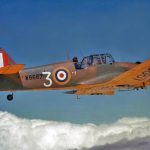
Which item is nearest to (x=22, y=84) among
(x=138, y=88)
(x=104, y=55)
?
(x=104, y=55)

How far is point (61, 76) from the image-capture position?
99.7 feet

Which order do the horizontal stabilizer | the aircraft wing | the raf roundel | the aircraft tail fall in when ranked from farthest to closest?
the aircraft wing, the raf roundel, the aircraft tail, the horizontal stabilizer

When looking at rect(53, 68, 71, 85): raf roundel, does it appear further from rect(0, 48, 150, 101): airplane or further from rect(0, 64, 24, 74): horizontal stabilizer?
rect(0, 64, 24, 74): horizontal stabilizer

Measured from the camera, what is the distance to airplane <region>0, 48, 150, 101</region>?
29.5m

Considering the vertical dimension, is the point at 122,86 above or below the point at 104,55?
below

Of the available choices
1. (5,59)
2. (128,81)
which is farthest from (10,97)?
(128,81)

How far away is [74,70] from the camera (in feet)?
100

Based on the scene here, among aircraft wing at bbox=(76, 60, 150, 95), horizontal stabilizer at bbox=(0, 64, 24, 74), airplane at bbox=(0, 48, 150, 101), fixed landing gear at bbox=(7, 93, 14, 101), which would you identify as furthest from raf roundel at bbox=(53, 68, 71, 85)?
fixed landing gear at bbox=(7, 93, 14, 101)

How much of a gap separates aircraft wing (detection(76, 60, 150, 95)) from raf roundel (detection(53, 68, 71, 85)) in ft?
3.88

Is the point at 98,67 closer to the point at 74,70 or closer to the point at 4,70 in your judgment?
the point at 74,70

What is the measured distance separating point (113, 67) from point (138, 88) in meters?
2.29

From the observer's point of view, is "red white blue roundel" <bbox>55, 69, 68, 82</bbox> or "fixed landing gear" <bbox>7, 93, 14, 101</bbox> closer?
"fixed landing gear" <bbox>7, 93, 14, 101</bbox>

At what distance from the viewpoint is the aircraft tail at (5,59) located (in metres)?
30.0

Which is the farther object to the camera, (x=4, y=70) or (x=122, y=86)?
(x=122, y=86)
